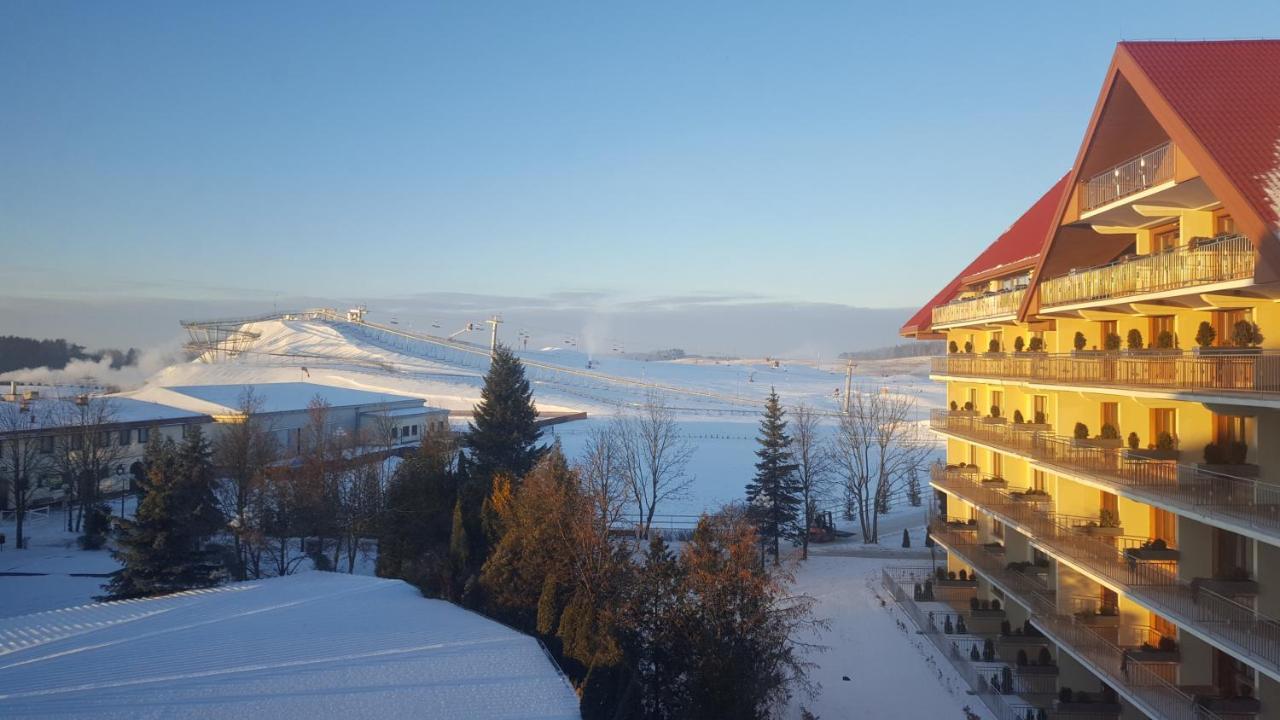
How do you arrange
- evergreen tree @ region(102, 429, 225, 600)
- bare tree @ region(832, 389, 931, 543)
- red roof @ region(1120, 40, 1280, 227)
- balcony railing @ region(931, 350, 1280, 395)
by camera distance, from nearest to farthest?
1. balcony railing @ region(931, 350, 1280, 395)
2. red roof @ region(1120, 40, 1280, 227)
3. evergreen tree @ region(102, 429, 225, 600)
4. bare tree @ region(832, 389, 931, 543)

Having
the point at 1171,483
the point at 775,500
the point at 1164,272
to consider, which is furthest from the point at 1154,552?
the point at 775,500

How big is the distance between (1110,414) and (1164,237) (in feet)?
9.27

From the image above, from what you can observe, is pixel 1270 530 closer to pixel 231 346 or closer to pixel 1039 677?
pixel 1039 677

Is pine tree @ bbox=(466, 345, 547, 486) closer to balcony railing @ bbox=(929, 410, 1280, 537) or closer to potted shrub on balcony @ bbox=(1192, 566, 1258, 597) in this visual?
balcony railing @ bbox=(929, 410, 1280, 537)

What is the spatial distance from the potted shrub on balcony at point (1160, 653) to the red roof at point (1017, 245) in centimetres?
793

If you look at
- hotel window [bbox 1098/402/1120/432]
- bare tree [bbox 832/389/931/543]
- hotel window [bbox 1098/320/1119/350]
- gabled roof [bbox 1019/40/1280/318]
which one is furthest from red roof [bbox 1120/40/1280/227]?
bare tree [bbox 832/389/931/543]

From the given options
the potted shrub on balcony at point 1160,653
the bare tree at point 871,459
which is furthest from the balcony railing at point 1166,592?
the bare tree at point 871,459

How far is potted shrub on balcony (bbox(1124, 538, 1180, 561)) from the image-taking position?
10.3m

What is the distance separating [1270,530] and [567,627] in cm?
980

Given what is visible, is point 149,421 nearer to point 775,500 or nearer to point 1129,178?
point 775,500

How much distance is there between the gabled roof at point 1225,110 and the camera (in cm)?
857

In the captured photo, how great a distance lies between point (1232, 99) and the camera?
9.77 metres

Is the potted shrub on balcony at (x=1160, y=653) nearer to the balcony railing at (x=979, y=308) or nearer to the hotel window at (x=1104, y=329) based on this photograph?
the hotel window at (x=1104, y=329)

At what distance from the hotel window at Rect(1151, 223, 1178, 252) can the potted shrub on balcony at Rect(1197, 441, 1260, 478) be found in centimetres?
316
